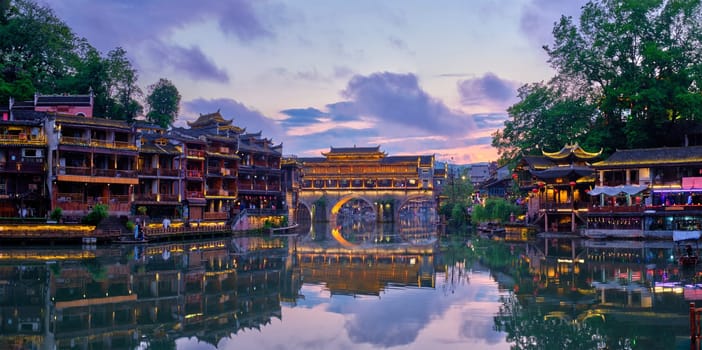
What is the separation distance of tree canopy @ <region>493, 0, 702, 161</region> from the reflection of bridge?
2564 cm

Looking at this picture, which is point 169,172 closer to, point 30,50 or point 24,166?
point 24,166

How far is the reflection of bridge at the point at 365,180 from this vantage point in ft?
263

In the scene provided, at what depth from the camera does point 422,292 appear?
70.0 feet

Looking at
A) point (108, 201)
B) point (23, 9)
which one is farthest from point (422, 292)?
point (23, 9)

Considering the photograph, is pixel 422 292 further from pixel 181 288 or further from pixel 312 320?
pixel 181 288

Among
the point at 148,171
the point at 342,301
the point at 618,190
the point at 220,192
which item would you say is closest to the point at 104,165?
the point at 148,171

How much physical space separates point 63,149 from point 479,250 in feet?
89.4

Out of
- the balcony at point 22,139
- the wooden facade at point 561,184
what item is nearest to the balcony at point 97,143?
the balcony at point 22,139

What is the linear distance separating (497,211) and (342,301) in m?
38.5

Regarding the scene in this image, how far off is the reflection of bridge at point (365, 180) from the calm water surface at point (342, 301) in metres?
47.0

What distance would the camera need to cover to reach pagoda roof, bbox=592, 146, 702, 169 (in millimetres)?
42438

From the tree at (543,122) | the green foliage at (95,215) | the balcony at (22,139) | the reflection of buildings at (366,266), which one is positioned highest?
the tree at (543,122)

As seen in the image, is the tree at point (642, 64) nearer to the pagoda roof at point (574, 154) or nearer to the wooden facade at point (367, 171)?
the pagoda roof at point (574, 154)

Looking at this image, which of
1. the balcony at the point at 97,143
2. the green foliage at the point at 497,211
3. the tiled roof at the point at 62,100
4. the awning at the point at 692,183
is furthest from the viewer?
the green foliage at the point at 497,211
